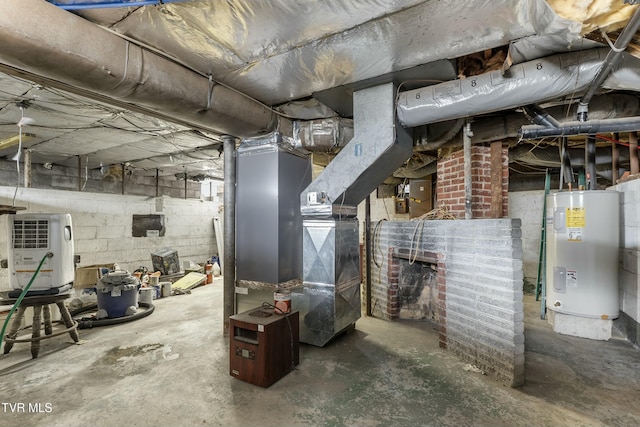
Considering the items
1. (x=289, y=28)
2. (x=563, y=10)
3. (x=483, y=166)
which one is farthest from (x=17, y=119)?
(x=483, y=166)

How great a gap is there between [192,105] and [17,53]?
0.98 metres

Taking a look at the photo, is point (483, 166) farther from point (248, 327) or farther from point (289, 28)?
point (248, 327)

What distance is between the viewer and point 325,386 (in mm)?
2264

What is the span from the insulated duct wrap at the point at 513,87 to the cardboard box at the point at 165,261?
5.31m

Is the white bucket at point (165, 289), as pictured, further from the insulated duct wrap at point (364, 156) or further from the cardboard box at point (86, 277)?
the insulated duct wrap at point (364, 156)

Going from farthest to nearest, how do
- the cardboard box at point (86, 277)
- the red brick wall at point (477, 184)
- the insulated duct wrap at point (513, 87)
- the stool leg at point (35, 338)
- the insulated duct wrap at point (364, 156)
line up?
1. the cardboard box at point (86, 277)
2. the red brick wall at point (477, 184)
3. the stool leg at point (35, 338)
4. the insulated duct wrap at point (364, 156)
5. the insulated duct wrap at point (513, 87)

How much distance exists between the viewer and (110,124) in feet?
11.0

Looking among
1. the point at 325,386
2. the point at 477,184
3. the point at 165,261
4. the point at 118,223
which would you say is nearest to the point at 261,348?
the point at 325,386

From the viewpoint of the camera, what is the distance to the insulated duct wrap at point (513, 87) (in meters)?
1.87

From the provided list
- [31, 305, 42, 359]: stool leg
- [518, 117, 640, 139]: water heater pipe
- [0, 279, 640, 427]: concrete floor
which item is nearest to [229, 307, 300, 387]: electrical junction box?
[0, 279, 640, 427]: concrete floor

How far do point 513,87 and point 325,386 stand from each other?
8.36 feet

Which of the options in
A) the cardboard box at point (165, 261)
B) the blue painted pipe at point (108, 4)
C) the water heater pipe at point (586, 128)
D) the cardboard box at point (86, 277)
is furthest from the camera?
the cardboard box at point (165, 261)

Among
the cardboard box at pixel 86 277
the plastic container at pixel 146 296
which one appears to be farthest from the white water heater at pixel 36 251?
the cardboard box at pixel 86 277

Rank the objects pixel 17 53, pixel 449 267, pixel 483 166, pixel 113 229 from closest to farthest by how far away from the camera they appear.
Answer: pixel 17 53 → pixel 449 267 → pixel 483 166 → pixel 113 229
